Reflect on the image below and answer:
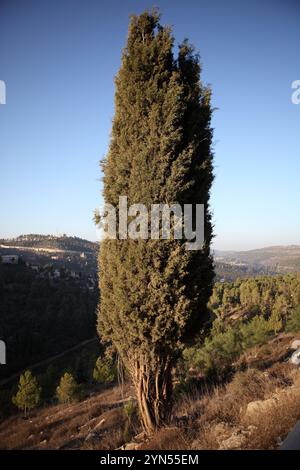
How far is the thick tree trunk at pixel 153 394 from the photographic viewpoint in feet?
20.5

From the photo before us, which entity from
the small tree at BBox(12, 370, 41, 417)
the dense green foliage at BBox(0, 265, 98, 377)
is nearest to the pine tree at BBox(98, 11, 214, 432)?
the small tree at BBox(12, 370, 41, 417)

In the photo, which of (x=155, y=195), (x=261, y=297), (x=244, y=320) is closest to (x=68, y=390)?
(x=155, y=195)

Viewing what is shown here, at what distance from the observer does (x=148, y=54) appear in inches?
274

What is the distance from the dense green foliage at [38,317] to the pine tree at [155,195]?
204 feet

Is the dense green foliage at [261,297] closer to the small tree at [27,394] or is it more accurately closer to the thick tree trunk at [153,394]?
the small tree at [27,394]

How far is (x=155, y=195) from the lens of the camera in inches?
251

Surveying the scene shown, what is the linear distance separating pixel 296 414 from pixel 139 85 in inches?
294

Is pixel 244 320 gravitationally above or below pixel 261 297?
below

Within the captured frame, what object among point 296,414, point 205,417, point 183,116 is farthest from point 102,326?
point 183,116

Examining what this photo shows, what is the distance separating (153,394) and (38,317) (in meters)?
78.6

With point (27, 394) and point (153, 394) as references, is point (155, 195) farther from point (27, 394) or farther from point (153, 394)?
point (27, 394)

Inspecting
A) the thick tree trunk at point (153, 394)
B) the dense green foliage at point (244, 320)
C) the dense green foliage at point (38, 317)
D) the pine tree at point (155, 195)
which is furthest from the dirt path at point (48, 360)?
the pine tree at point (155, 195)
